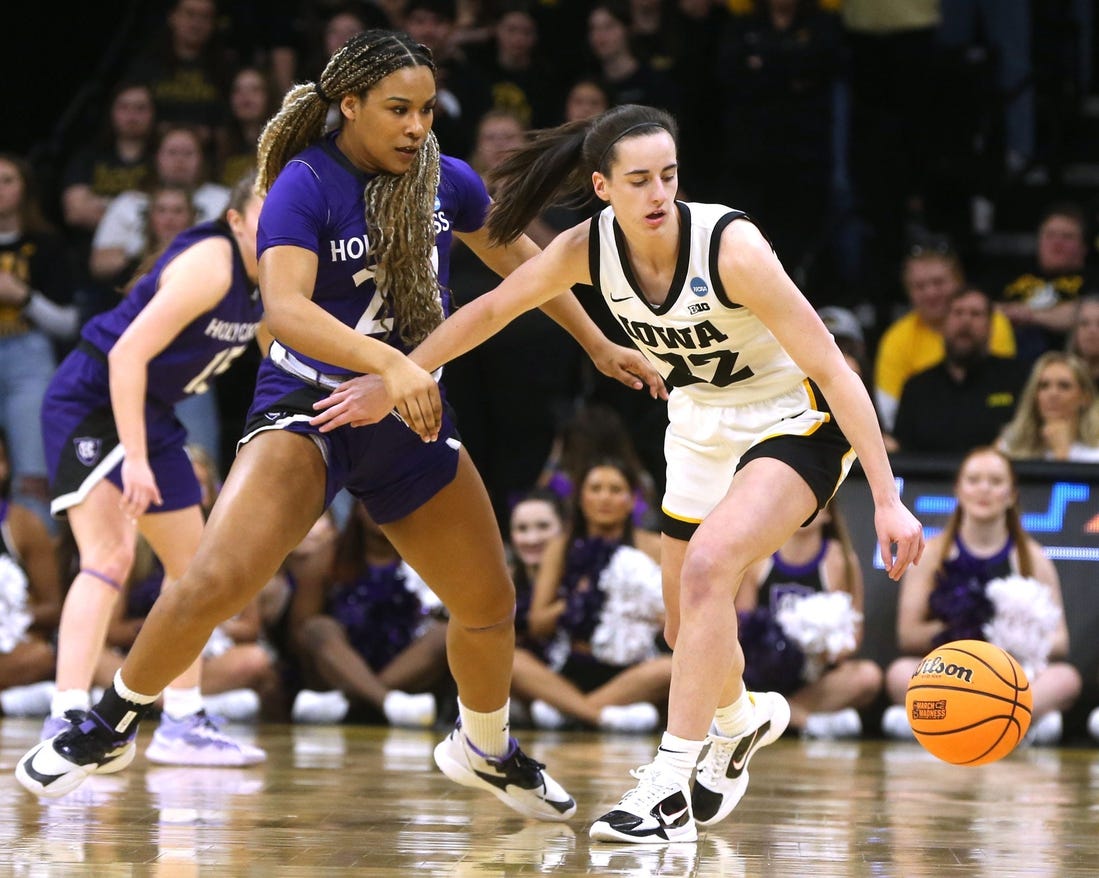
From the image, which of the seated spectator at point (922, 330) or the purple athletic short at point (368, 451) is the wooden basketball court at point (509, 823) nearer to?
the purple athletic short at point (368, 451)

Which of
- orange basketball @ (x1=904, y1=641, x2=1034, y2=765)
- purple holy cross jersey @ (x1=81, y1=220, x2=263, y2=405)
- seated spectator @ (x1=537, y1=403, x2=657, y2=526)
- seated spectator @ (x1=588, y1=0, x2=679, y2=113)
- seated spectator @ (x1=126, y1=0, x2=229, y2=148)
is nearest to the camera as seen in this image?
orange basketball @ (x1=904, y1=641, x2=1034, y2=765)

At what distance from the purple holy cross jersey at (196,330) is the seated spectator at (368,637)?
6.15ft

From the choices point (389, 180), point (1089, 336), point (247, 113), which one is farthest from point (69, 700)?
point (1089, 336)

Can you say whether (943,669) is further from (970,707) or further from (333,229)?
(333,229)

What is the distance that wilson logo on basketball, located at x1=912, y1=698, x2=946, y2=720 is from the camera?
4434 mm

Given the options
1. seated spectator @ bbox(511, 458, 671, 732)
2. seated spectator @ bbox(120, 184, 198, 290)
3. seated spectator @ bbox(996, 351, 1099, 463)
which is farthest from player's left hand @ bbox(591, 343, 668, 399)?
seated spectator @ bbox(120, 184, 198, 290)

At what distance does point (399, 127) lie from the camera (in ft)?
13.4

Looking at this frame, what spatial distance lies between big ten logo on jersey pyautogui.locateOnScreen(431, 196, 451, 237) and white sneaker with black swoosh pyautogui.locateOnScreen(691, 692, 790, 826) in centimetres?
153

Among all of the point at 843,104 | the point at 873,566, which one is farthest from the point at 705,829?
the point at 843,104

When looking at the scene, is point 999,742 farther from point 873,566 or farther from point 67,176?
point 67,176

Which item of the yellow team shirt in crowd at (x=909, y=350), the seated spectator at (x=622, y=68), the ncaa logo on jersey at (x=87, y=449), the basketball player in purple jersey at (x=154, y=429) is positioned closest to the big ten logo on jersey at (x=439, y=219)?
the basketball player in purple jersey at (x=154, y=429)

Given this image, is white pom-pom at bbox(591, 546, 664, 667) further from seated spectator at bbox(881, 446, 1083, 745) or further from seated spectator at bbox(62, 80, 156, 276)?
seated spectator at bbox(62, 80, 156, 276)

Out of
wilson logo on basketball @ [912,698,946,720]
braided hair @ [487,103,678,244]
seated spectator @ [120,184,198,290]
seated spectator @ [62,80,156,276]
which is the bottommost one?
wilson logo on basketball @ [912,698,946,720]

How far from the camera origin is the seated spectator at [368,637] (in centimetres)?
733
